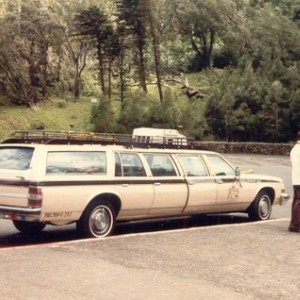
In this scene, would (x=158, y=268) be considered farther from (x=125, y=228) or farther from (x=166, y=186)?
(x=125, y=228)

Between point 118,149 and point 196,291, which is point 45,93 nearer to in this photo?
point 118,149

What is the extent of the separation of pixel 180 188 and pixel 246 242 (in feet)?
6.68

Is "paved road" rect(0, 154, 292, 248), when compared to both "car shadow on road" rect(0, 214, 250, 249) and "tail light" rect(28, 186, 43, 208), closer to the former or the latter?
"car shadow on road" rect(0, 214, 250, 249)

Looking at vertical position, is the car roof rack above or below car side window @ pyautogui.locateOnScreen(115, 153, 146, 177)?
above

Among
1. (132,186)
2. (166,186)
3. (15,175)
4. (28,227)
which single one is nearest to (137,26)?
(166,186)

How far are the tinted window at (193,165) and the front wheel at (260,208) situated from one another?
1648mm

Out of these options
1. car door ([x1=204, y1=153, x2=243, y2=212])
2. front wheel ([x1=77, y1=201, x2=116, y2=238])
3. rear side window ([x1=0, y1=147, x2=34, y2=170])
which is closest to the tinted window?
car door ([x1=204, y1=153, x2=243, y2=212])

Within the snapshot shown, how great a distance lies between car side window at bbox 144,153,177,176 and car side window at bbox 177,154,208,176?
0.29m

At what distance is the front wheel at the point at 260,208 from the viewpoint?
1303 cm

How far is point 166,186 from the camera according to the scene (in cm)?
1114

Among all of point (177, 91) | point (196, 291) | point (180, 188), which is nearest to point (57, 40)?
point (177, 91)

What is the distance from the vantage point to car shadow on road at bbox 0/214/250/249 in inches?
400

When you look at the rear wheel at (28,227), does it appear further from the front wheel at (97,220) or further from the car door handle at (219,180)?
the car door handle at (219,180)

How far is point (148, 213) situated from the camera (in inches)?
434
